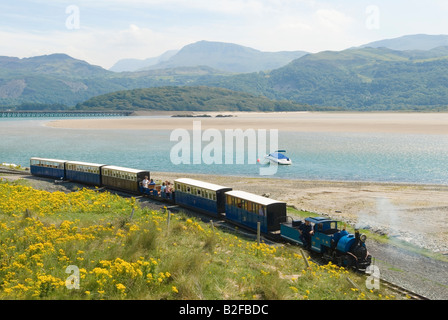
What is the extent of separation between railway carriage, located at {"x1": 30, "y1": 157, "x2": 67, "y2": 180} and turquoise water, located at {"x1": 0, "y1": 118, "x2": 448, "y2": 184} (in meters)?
17.2

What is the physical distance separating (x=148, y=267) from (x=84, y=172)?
33.6m

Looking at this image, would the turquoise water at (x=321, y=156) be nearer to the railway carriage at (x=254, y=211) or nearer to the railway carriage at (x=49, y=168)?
the railway carriage at (x=49, y=168)

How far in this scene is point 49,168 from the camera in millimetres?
48312

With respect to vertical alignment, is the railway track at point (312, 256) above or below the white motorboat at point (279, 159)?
below

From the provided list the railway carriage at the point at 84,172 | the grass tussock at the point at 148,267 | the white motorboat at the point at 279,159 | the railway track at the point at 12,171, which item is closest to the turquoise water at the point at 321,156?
the white motorboat at the point at 279,159

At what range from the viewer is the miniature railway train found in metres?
19.5

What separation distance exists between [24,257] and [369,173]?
→ 170 feet

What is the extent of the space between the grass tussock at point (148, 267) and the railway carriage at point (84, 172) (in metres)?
20.6

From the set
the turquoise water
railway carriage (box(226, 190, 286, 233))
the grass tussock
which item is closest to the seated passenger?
the grass tussock

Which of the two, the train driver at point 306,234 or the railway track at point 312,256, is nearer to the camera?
the railway track at point 312,256

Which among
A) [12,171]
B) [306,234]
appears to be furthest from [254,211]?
[12,171]

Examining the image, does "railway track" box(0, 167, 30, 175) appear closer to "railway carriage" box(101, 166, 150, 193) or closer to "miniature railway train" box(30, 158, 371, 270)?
"miniature railway train" box(30, 158, 371, 270)

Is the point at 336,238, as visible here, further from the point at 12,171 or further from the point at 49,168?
the point at 12,171

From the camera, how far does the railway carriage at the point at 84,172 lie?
42362 mm
